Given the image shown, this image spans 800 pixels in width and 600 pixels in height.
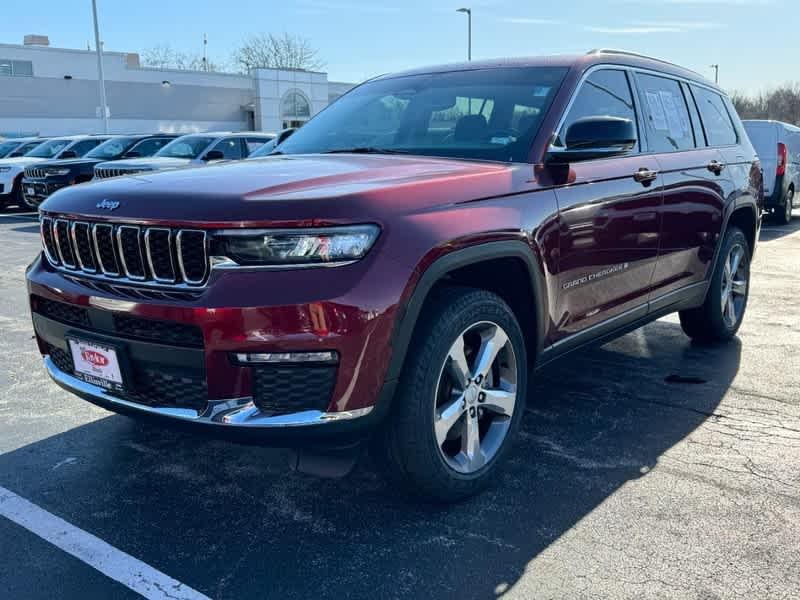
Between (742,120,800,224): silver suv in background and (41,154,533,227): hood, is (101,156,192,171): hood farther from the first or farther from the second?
(742,120,800,224): silver suv in background

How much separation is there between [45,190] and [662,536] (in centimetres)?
1397

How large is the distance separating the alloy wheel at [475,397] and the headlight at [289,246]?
66cm

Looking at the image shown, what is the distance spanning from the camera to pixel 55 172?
575 inches

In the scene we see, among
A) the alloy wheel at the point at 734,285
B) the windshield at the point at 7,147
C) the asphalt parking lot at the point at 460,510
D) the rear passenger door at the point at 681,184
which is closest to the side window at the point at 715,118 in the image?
the rear passenger door at the point at 681,184

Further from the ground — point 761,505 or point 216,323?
point 216,323

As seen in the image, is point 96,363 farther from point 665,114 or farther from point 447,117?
point 665,114

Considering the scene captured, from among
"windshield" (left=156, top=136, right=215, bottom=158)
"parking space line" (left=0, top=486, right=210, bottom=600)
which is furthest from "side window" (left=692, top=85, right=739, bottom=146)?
"windshield" (left=156, top=136, right=215, bottom=158)

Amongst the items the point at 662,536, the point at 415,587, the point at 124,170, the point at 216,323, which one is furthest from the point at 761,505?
the point at 124,170

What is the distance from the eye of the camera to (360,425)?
277 centimetres

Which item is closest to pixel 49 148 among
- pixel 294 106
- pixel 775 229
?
pixel 775 229

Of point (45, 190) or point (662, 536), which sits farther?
point (45, 190)

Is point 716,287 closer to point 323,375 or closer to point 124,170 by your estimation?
point 323,375

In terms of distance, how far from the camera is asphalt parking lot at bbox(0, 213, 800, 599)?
107 inches

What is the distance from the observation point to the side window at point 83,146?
1820 centimetres
